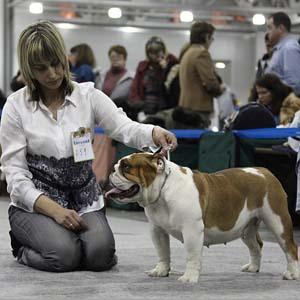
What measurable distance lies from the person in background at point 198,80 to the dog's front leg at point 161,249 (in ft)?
10.6

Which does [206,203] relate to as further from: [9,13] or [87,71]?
[9,13]

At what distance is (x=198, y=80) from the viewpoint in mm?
6172

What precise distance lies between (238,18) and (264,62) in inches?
267

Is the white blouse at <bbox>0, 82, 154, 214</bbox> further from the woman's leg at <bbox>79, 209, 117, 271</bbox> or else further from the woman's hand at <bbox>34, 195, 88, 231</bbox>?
the woman's leg at <bbox>79, 209, 117, 271</bbox>

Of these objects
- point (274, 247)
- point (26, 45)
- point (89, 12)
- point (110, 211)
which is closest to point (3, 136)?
point (26, 45)

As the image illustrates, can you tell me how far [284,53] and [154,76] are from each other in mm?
1619

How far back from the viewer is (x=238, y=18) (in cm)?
1273

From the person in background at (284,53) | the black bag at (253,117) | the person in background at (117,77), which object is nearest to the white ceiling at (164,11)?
the person in background at (117,77)

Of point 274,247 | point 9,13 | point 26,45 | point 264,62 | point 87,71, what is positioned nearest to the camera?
point 26,45

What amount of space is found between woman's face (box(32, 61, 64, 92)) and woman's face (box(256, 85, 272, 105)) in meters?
2.76

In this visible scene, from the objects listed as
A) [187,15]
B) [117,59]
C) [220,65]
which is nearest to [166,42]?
[220,65]

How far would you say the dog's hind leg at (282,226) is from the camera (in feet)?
9.14

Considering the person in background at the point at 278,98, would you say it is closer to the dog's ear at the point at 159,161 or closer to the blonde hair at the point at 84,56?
the blonde hair at the point at 84,56

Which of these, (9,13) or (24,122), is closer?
(24,122)
